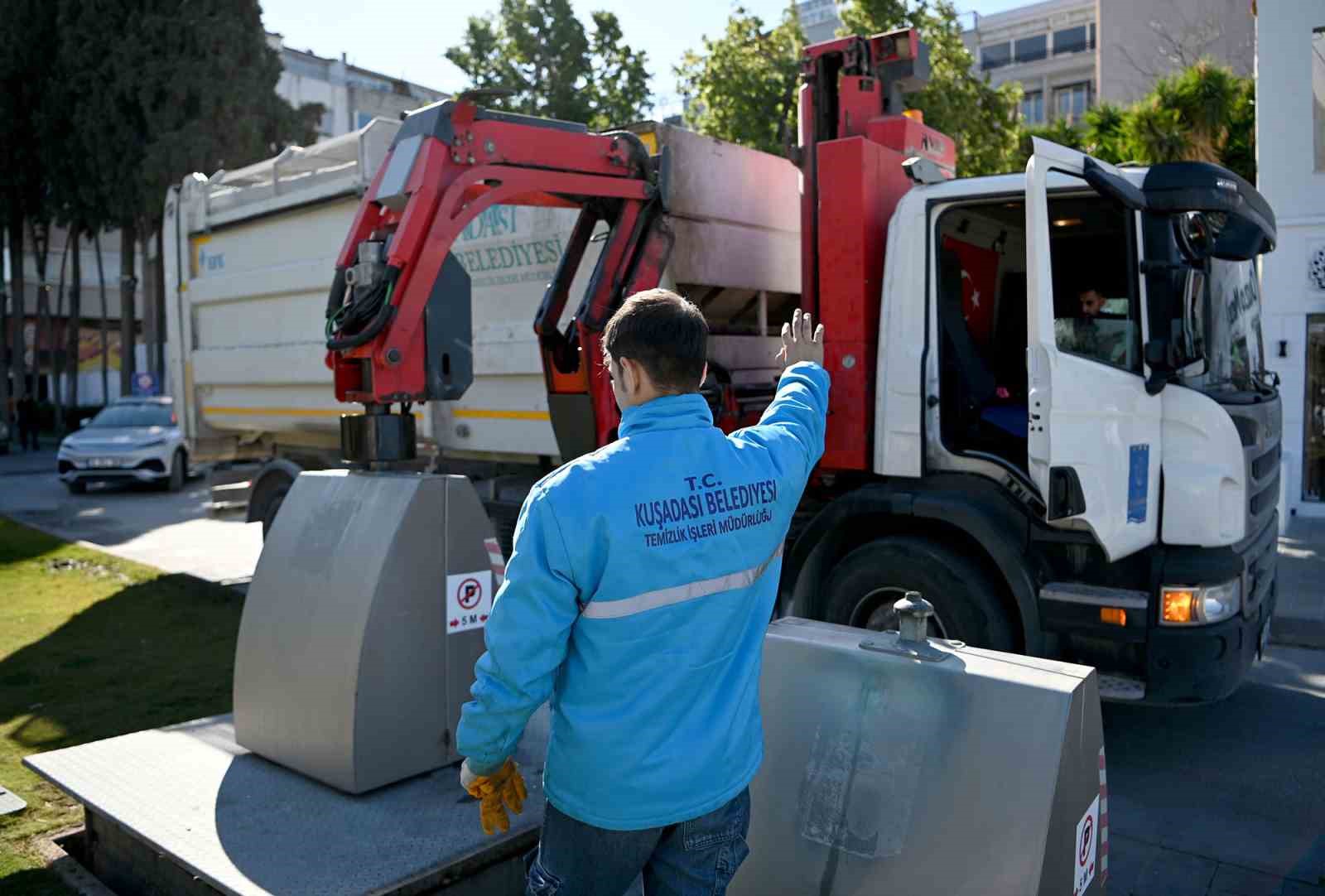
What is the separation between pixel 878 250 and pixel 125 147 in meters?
25.2

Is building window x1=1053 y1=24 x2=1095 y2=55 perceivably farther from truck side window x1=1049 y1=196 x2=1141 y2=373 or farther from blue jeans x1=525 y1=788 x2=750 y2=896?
blue jeans x1=525 y1=788 x2=750 y2=896

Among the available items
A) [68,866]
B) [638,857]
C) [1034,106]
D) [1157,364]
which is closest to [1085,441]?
[1157,364]

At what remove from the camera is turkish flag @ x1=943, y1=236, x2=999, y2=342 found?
5172mm

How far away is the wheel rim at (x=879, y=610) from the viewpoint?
4.89 meters

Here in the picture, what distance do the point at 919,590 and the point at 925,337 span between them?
3.71ft

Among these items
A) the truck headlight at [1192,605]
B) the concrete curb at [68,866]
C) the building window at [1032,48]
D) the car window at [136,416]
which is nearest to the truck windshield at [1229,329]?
the truck headlight at [1192,605]

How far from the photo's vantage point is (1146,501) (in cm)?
431

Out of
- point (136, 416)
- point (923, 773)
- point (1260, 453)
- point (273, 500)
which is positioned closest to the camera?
point (923, 773)

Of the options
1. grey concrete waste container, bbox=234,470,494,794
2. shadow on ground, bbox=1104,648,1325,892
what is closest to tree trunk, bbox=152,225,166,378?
grey concrete waste container, bbox=234,470,494,794

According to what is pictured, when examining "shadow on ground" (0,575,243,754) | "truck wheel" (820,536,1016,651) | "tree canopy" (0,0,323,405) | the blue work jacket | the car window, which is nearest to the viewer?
the blue work jacket

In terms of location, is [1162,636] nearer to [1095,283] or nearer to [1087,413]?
[1087,413]

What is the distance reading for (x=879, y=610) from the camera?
4.98 m

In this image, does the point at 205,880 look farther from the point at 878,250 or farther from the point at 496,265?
the point at 496,265

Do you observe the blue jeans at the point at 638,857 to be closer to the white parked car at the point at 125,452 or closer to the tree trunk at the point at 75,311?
the white parked car at the point at 125,452
